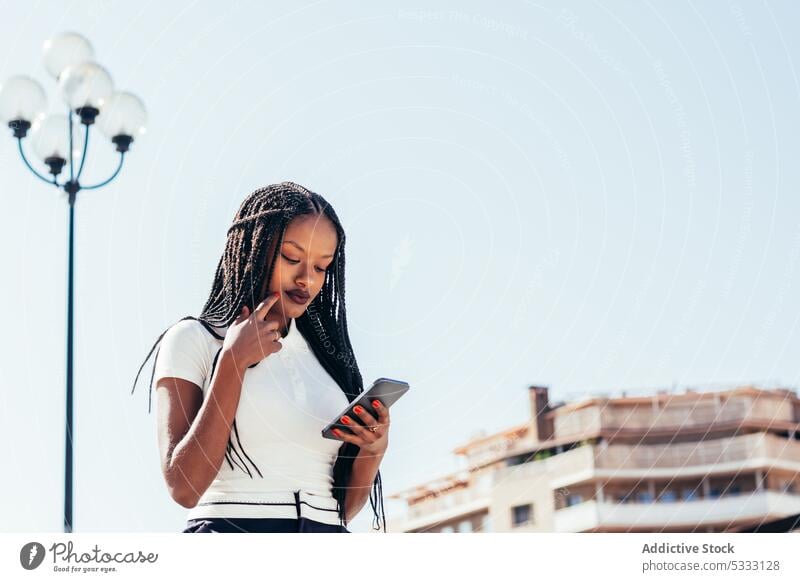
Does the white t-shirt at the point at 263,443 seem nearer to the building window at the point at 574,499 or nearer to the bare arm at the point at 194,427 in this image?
the bare arm at the point at 194,427

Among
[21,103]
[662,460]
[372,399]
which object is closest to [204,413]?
[372,399]

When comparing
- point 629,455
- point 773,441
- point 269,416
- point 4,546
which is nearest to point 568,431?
point 629,455

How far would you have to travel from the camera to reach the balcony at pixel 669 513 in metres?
2.26

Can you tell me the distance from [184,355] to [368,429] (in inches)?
11.6

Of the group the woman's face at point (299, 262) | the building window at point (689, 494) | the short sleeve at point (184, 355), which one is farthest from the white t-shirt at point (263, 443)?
the building window at point (689, 494)

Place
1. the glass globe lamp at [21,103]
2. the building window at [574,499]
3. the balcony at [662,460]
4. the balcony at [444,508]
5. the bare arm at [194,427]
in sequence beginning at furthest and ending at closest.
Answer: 1. the balcony at [662,460]
2. the building window at [574,499]
3. the glass globe lamp at [21,103]
4. the balcony at [444,508]
5. the bare arm at [194,427]

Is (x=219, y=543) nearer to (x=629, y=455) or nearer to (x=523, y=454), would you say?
(x=523, y=454)

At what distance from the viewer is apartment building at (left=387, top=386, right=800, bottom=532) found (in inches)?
89.8

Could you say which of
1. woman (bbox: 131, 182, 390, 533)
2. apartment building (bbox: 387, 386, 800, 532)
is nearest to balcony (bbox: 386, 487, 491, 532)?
apartment building (bbox: 387, 386, 800, 532)

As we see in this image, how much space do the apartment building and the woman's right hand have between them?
0.57 metres

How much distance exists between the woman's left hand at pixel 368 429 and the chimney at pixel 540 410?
22.9 inches

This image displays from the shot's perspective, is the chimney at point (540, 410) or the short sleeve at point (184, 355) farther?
the chimney at point (540, 410)

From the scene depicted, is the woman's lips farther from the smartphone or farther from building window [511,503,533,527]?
building window [511,503,533,527]

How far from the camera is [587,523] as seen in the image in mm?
2434
